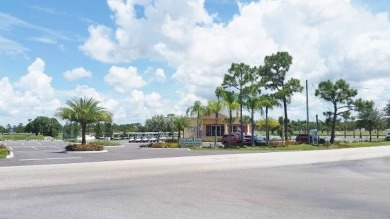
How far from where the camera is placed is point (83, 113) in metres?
37.1

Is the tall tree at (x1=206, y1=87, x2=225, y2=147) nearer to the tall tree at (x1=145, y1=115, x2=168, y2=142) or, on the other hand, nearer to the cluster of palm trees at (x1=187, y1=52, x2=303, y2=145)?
the cluster of palm trees at (x1=187, y1=52, x2=303, y2=145)

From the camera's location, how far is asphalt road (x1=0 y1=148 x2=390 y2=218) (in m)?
9.59

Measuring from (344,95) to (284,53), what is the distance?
30.6 ft

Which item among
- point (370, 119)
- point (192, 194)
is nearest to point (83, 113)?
point (192, 194)

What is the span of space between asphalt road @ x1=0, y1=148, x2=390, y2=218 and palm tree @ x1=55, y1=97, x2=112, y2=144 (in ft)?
61.4

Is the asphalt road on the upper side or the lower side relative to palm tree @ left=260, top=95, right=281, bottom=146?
lower

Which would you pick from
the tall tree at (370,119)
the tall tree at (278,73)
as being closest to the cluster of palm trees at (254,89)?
the tall tree at (278,73)

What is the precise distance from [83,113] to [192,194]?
2663cm

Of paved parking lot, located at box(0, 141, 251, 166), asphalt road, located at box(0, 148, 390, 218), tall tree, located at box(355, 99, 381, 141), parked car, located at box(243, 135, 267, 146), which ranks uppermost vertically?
tall tree, located at box(355, 99, 381, 141)

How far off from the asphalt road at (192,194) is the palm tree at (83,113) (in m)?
18.7

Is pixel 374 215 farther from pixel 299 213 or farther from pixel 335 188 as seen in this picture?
pixel 335 188

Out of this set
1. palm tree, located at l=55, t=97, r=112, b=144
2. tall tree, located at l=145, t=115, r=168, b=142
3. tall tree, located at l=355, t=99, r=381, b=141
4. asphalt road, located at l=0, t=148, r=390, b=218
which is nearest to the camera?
asphalt road, located at l=0, t=148, r=390, b=218

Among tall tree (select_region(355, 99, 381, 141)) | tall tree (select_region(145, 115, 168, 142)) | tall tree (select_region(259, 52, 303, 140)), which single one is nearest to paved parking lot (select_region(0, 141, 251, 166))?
tall tree (select_region(259, 52, 303, 140))

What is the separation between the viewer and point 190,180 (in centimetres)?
1569
